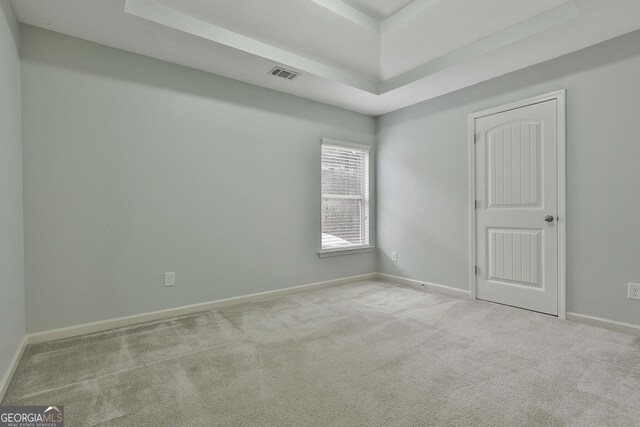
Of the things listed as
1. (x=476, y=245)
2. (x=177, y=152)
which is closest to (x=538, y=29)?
(x=476, y=245)

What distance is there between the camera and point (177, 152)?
120 inches

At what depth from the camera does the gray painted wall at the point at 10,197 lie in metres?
1.84

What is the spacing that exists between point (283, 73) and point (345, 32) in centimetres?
73

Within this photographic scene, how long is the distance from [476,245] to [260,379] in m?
2.82

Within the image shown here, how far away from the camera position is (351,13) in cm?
287

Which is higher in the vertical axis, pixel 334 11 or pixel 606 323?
pixel 334 11

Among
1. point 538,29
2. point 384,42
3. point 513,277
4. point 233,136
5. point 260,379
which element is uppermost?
point 384,42

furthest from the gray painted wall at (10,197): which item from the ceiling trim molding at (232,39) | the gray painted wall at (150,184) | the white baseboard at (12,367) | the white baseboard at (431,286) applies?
the white baseboard at (431,286)

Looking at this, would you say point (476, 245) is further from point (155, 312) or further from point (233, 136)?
point (155, 312)

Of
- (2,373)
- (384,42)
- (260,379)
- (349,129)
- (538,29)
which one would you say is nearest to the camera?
(2,373)

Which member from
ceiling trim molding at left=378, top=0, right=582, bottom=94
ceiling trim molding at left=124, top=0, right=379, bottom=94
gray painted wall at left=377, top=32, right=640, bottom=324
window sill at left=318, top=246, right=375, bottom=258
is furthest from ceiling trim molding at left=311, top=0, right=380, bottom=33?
window sill at left=318, top=246, right=375, bottom=258

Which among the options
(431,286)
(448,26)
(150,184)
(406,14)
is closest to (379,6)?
(406,14)

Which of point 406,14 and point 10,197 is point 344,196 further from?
point 10,197

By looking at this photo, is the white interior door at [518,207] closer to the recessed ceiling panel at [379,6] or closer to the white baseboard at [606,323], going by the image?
the white baseboard at [606,323]
